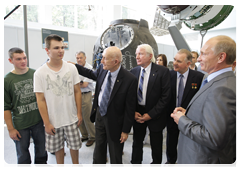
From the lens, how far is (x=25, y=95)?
6.25 ft

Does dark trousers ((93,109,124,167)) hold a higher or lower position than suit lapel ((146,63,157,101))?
lower

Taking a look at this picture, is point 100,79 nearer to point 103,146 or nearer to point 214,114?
point 103,146

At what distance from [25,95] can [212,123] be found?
2077 millimetres

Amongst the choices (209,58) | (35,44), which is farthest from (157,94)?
(35,44)

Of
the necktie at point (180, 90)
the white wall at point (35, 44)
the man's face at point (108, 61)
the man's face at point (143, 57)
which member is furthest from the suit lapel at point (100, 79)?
the white wall at point (35, 44)

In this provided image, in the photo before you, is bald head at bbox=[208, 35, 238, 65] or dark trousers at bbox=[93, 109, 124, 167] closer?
bald head at bbox=[208, 35, 238, 65]

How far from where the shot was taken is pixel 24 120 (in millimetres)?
1896

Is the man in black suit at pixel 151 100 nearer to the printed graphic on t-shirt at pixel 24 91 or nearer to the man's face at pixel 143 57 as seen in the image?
the man's face at pixel 143 57

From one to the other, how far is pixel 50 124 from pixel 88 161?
3.60 feet

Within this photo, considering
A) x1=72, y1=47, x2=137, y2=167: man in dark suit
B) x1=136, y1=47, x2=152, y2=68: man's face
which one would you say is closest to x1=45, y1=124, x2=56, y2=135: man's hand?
x1=72, y1=47, x2=137, y2=167: man in dark suit

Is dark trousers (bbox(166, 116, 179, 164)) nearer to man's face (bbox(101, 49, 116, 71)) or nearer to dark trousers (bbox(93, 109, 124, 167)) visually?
dark trousers (bbox(93, 109, 124, 167))

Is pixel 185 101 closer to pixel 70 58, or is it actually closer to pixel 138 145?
pixel 138 145

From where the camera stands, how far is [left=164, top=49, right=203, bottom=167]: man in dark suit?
2.07 m

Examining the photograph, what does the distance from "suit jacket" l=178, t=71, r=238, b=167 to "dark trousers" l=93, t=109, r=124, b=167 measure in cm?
84
